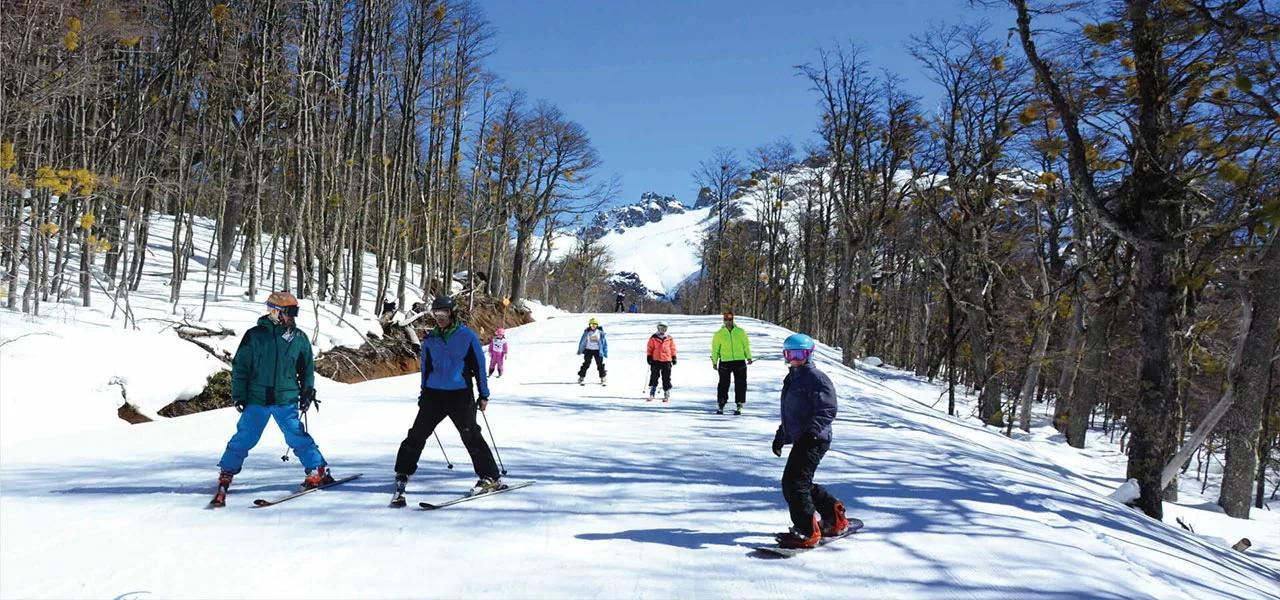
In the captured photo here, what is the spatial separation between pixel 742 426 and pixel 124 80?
16.0 m

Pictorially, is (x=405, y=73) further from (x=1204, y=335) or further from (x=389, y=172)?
(x=1204, y=335)

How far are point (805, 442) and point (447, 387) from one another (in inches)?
125

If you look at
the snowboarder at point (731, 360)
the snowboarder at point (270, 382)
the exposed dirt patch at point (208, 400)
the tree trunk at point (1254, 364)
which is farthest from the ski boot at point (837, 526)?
the tree trunk at point (1254, 364)

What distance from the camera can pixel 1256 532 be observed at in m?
12.8

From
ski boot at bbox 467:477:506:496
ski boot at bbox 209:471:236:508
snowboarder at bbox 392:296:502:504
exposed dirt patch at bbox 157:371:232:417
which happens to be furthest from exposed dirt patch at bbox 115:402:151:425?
ski boot at bbox 467:477:506:496

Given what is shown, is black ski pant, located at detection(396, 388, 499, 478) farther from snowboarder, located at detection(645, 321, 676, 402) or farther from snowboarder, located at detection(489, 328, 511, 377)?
snowboarder, located at detection(489, 328, 511, 377)

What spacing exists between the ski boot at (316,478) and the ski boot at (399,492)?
0.81 meters

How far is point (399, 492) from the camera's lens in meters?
6.27

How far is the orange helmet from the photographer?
629 cm

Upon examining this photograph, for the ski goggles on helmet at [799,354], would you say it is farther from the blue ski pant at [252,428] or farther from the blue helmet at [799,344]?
the blue ski pant at [252,428]

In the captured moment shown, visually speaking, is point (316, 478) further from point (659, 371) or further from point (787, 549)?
point (659, 371)

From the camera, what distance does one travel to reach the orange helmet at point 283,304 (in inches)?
248

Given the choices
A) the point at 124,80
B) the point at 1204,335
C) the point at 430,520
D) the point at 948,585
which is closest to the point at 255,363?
the point at 430,520

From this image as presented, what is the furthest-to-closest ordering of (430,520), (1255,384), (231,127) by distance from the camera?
(231,127), (1255,384), (430,520)
